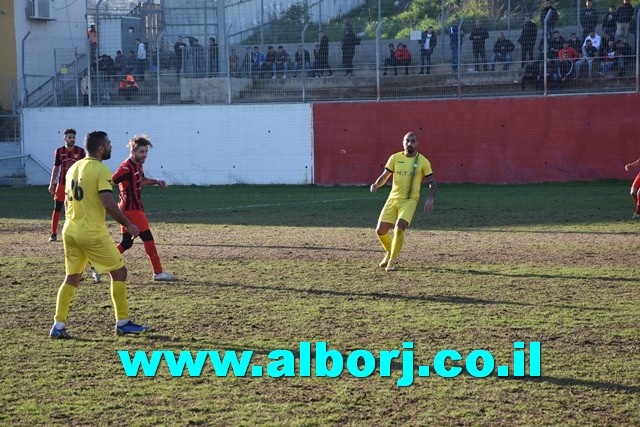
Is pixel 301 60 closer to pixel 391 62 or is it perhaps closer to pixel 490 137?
pixel 391 62

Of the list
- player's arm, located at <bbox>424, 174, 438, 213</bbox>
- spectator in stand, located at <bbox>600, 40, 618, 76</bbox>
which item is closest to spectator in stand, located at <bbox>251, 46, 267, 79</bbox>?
spectator in stand, located at <bbox>600, 40, 618, 76</bbox>

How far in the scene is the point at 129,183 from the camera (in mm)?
11703

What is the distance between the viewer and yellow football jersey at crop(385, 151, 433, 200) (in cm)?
1275

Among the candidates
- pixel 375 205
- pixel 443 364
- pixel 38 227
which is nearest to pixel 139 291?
pixel 443 364

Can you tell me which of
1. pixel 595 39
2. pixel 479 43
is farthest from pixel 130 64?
pixel 595 39

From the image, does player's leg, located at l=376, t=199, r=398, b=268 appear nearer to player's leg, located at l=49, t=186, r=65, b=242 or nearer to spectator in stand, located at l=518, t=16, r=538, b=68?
player's leg, located at l=49, t=186, r=65, b=242

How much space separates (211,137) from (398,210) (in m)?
19.2

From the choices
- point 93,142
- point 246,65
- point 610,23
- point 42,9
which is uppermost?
point 42,9

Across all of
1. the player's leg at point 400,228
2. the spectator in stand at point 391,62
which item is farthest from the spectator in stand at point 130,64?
the player's leg at point 400,228

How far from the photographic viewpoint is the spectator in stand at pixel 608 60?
90.4ft

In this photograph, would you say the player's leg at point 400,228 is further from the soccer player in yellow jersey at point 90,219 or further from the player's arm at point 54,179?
the player's arm at point 54,179

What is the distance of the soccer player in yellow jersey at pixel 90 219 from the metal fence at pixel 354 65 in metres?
21.8

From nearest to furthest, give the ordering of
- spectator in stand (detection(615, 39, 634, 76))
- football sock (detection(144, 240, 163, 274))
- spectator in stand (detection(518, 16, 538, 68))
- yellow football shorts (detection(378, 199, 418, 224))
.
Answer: football sock (detection(144, 240, 163, 274)) → yellow football shorts (detection(378, 199, 418, 224)) → spectator in stand (detection(615, 39, 634, 76)) → spectator in stand (detection(518, 16, 538, 68))

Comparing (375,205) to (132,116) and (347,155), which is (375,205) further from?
(132,116)
